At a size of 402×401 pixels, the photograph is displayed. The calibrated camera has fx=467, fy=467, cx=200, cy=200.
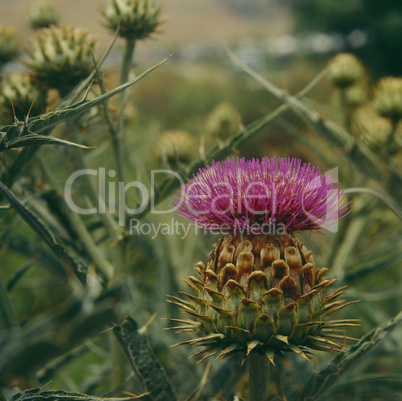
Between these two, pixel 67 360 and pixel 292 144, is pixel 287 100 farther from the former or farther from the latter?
pixel 292 144

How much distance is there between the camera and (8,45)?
2.77m

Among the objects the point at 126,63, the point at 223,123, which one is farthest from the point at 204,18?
the point at 126,63

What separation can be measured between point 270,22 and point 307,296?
359 feet

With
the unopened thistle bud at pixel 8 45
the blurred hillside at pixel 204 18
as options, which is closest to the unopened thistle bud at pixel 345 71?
the unopened thistle bud at pixel 8 45

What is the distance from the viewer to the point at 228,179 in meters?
1.55

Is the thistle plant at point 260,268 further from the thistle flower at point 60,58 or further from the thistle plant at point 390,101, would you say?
the thistle plant at point 390,101

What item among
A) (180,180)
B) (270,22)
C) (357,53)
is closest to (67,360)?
(180,180)

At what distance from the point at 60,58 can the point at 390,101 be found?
1.89 metres

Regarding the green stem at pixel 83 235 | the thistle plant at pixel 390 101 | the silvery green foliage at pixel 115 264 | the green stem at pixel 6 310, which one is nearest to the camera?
the silvery green foliage at pixel 115 264

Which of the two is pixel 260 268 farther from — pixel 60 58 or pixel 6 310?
pixel 60 58

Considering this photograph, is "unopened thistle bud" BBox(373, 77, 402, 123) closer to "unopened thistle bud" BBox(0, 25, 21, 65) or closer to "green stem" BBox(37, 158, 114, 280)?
"green stem" BBox(37, 158, 114, 280)

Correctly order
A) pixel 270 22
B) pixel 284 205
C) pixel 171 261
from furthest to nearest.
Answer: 1. pixel 270 22
2. pixel 171 261
3. pixel 284 205

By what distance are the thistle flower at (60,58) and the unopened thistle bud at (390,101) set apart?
5.64 ft

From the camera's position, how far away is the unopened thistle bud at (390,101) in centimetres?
272
